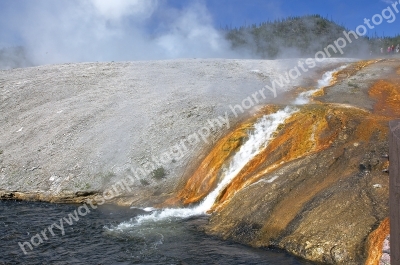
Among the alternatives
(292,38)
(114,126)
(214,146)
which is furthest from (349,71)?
(292,38)

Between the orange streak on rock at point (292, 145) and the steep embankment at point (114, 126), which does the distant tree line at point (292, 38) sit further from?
the orange streak on rock at point (292, 145)

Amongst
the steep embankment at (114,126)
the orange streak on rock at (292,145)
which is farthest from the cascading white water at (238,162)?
the steep embankment at (114,126)

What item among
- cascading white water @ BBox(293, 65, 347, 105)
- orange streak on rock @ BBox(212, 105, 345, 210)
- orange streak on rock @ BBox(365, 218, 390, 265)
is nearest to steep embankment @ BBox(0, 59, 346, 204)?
cascading white water @ BBox(293, 65, 347, 105)

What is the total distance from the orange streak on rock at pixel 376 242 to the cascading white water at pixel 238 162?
6.22 meters

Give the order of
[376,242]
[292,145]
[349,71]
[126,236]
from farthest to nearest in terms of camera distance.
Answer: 1. [349,71]
2. [292,145]
3. [126,236]
4. [376,242]

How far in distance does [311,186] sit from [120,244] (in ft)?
19.4

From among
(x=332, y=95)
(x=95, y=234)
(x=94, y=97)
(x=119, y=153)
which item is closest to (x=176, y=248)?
(x=95, y=234)

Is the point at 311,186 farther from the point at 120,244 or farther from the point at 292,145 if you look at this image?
the point at 120,244

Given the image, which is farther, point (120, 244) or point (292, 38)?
point (292, 38)

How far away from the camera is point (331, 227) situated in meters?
9.81

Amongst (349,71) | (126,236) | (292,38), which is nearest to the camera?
(126,236)

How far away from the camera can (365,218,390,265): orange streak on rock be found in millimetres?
8273

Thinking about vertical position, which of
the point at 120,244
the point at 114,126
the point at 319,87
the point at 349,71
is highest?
the point at 114,126

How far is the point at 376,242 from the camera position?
8.68 metres
